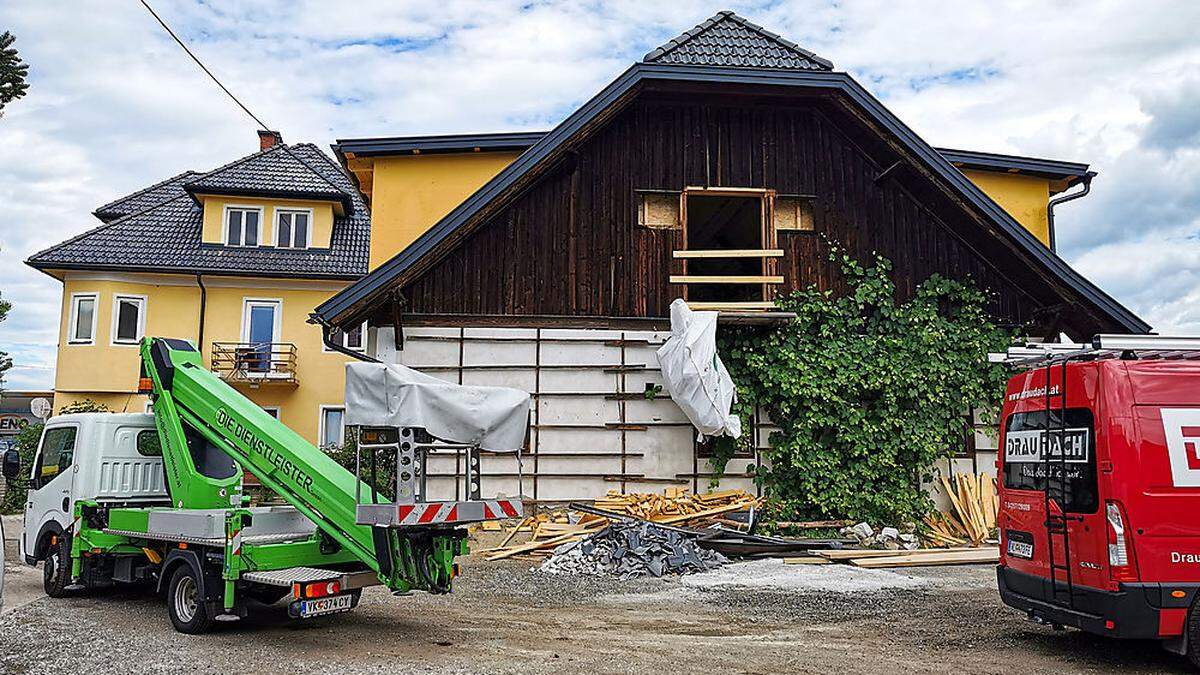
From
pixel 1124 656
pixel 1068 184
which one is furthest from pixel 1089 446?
pixel 1068 184

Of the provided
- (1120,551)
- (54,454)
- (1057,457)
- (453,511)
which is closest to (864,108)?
Answer: (1057,457)

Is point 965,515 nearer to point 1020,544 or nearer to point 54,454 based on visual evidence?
point 1020,544

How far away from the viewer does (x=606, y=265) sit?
1576cm

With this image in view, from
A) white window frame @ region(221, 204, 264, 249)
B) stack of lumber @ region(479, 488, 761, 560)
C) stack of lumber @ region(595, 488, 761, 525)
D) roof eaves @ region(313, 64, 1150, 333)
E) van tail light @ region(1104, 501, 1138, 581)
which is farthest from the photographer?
white window frame @ region(221, 204, 264, 249)

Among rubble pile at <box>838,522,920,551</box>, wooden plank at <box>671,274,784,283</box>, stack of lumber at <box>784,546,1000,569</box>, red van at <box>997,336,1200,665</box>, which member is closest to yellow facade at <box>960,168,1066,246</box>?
wooden plank at <box>671,274,784,283</box>

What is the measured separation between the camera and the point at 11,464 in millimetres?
10773

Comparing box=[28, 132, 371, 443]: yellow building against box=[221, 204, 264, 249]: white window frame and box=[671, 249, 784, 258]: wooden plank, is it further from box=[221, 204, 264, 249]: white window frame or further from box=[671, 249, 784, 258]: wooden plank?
box=[671, 249, 784, 258]: wooden plank

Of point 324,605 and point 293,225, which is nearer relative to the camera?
point 324,605

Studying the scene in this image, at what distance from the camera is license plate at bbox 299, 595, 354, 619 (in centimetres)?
794

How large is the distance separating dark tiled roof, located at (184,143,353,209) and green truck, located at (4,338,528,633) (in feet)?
59.0

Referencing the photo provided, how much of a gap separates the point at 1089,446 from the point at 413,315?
1042 centimetres

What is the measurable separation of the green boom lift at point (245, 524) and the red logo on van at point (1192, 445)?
5.32 metres

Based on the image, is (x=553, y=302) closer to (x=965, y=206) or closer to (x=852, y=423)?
(x=852, y=423)

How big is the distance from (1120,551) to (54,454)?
11.0m
